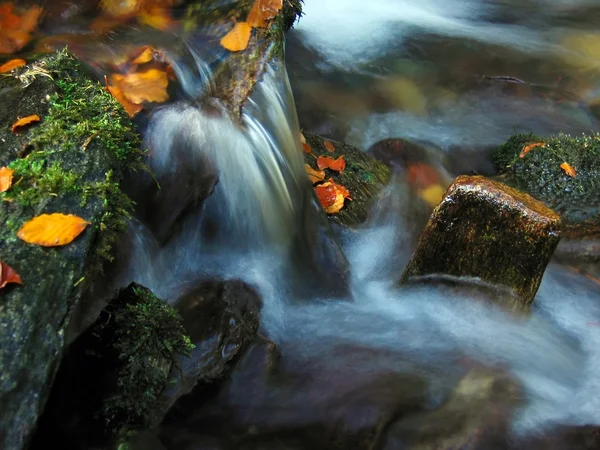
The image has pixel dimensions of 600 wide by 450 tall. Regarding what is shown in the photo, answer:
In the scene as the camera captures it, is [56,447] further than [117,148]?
No

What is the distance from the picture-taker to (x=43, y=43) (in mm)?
3906

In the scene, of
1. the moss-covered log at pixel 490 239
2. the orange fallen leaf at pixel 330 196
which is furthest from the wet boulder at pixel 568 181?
the orange fallen leaf at pixel 330 196

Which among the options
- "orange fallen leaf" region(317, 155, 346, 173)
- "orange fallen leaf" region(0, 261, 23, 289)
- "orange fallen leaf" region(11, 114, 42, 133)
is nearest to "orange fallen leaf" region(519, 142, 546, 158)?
"orange fallen leaf" region(317, 155, 346, 173)

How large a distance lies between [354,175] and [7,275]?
3.16 m

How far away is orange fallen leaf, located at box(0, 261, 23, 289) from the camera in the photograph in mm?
2070

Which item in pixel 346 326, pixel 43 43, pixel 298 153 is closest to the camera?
pixel 346 326

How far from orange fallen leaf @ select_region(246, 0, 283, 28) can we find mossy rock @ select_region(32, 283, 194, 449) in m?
2.48

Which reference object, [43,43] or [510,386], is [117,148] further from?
[510,386]

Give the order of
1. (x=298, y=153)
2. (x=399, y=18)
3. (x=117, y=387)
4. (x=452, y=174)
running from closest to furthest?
(x=117, y=387)
(x=298, y=153)
(x=452, y=174)
(x=399, y=18)

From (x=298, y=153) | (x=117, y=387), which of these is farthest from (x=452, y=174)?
(x=117, y=387)

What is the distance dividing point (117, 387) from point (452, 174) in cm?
396

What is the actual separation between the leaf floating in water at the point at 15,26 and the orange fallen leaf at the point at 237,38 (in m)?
1.36

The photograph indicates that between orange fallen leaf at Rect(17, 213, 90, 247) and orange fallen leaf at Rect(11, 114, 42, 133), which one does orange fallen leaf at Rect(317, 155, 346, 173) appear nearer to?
orange fallen leaf at Rect(11, 114, 42, 133)

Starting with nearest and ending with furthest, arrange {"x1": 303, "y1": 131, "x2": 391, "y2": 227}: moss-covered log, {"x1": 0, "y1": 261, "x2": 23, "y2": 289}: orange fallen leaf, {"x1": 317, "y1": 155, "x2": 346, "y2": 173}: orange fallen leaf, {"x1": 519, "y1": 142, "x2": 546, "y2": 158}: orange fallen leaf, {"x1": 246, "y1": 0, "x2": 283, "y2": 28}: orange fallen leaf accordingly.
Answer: {"x1": 0, "y1": 261, "x2": 23, "y2": 289}: orange fallen leaf, {"x1": 246, "y1": 0, "x2": 283, "y2": 28}: orange fallen leaf, {"x1": 303, "y1": 131, "x2": 391, "y2": 227}: moss-covered log, {"x1": 317, "y1": 155, "x2": 346, "y2": 173}: orange fallen leaf, {"x1": 519, "y1": 142, "x2": 546, "y2": 158}: orange fallen leaf
